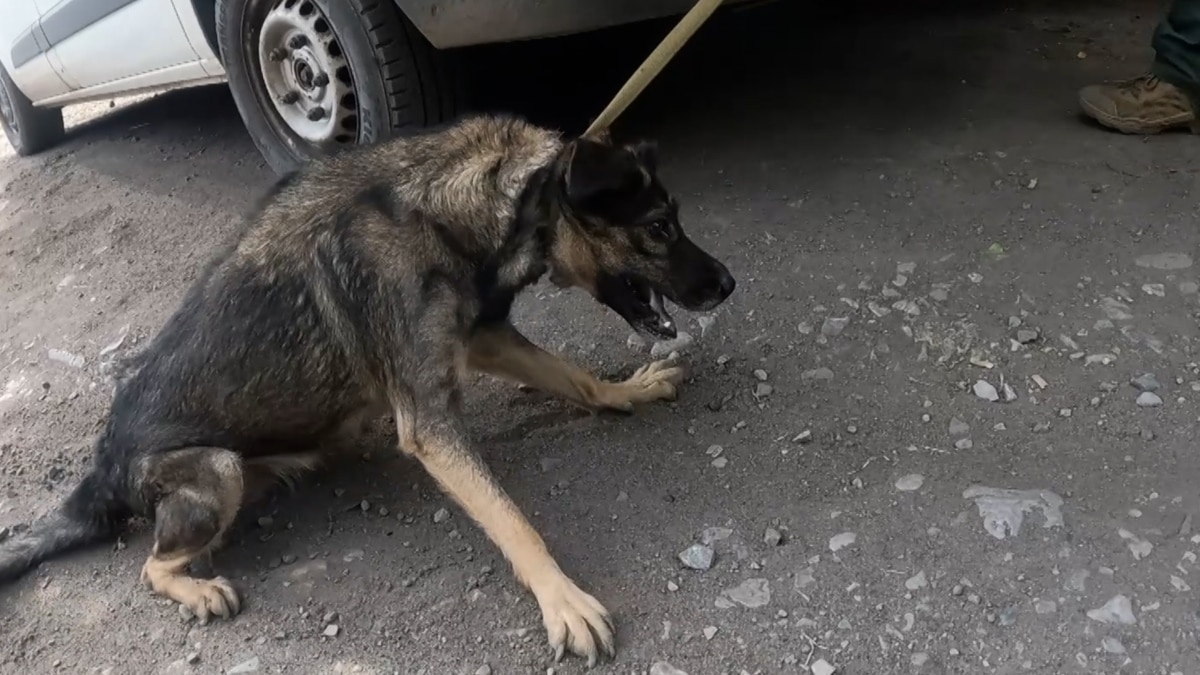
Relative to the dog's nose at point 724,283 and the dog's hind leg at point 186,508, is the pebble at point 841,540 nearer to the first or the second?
the dog's nose at point 724,283

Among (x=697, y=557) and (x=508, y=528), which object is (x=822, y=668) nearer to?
(x=697, y=557)

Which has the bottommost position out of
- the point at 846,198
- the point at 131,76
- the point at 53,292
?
the point at 53,292

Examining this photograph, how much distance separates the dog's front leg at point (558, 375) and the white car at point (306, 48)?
124 centimetres

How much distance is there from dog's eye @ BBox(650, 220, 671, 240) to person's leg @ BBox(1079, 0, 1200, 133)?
2651 millimetres

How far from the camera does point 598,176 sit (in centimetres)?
279

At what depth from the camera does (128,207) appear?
5.67m

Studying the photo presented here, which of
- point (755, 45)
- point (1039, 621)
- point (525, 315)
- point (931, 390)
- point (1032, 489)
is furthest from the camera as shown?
point (755, 45)

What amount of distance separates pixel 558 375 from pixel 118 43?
3406 millimetres

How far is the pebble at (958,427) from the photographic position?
3039mm

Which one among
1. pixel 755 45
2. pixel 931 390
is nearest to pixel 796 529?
pixel 931 390

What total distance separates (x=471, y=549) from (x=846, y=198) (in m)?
2.36

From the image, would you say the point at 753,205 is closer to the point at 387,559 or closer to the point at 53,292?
the point at 387,559

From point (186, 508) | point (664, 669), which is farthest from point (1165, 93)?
point (186, 508)

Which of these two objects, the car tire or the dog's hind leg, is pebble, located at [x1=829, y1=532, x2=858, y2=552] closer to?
the dog's hind leg
